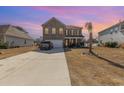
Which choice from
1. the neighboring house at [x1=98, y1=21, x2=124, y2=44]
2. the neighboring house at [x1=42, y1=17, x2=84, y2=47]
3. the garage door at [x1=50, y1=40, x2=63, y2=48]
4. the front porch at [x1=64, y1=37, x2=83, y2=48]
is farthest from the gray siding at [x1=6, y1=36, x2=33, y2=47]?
the neighboring house at [x1=98, y1=21, x2=124, y2=44]

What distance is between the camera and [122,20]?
141ft

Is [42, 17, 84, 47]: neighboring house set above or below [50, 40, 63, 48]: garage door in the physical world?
above

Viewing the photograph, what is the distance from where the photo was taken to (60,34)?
46.7 meters

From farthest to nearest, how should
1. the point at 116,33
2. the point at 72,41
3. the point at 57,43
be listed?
the point at 72,41 → the point at 57,43 → the point at 116,33

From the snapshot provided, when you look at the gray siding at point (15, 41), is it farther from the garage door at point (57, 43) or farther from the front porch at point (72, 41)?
the front porch at point (72, 41)

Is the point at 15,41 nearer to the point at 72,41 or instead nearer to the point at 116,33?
the point at 72,41

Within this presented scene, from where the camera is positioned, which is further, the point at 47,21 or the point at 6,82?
the point at 47,21

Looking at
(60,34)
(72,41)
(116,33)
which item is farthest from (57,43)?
(116,33)

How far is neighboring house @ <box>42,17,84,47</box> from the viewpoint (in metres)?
46.2

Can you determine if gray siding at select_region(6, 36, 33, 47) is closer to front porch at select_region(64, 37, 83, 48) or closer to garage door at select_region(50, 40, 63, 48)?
garage door at select_region(50, 40, 63, 48)
